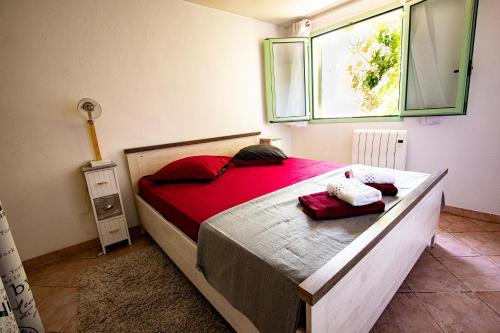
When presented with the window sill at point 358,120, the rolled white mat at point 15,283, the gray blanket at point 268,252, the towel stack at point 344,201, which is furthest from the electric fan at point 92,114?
the window sill at point 358,120

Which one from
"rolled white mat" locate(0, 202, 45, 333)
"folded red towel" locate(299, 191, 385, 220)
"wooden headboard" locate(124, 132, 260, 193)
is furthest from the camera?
"wooden headboard" locate(124, 132, 260, 193)

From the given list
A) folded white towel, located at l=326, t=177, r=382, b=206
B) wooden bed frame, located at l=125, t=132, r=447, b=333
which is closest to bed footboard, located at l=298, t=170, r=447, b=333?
wooden bed frame, located at l=125, t=132, r=447, b=333

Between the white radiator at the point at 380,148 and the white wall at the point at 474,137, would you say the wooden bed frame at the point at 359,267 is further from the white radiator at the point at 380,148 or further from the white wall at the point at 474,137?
the white radiator at the point at 380,148

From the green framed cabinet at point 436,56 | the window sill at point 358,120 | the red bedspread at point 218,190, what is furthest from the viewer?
the window sill at point 358,120

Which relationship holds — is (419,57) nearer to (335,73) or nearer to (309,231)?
(335,73)

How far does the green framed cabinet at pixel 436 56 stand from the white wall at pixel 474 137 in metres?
0.11

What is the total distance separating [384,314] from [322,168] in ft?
4.01

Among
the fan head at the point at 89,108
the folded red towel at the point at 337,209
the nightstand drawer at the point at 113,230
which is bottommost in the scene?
the nightstand drawer at the point at 113,230

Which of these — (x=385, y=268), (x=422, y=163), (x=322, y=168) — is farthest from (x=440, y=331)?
(x=422, y=163)

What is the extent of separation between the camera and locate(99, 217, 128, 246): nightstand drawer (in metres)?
2.09

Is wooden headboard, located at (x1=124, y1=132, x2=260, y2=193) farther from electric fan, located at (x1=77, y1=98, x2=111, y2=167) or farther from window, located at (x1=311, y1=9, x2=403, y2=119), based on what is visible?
window, located at (x1=311, y1=9, x2=403, y2=119)

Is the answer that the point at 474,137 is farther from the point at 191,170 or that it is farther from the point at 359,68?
the point at 191,170

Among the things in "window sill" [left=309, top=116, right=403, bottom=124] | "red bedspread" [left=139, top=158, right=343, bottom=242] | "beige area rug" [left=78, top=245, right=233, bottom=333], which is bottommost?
"beige area rug" [left=78, top=245, right=233, bottom=333]

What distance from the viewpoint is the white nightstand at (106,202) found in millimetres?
1988
